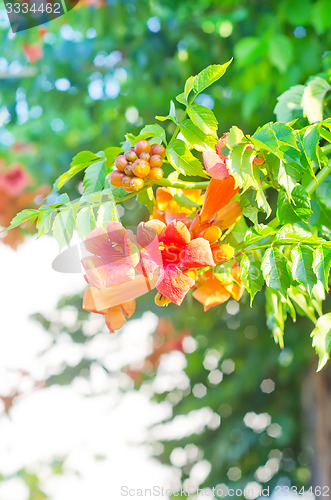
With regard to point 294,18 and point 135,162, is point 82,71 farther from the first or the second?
point 135,162

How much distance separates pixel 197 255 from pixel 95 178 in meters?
0.17

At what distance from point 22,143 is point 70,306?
3.11 feet

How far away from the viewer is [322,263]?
0.55m

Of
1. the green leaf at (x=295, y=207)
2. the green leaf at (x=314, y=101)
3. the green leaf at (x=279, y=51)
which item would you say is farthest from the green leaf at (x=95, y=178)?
the green leaf at (x=279, y=51)

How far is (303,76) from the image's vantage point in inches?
72.1

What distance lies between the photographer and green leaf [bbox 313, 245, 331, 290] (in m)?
0.54

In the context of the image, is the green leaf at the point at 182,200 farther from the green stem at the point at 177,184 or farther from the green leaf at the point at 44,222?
the green leaf at the point at 44,222

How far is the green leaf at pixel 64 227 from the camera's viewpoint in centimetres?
56

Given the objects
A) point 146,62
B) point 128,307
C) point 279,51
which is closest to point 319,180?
point 128,307

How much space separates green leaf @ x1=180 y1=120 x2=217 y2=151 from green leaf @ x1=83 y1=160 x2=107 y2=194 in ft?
0.35

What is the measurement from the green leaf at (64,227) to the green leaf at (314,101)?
429 millimetres

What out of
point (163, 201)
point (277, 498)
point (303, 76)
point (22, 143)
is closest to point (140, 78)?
point (303, 76)

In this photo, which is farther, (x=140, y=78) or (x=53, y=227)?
(x=140, y=78)

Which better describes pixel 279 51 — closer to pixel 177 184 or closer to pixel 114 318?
pixel 177 184
